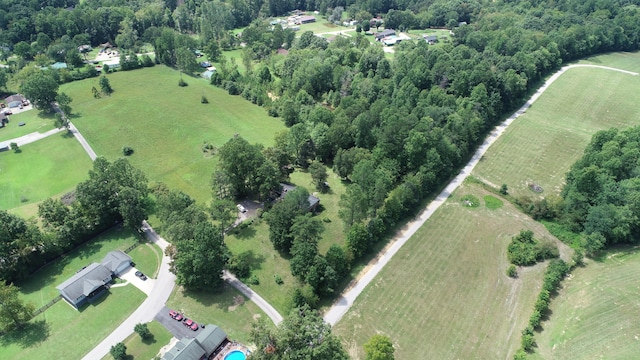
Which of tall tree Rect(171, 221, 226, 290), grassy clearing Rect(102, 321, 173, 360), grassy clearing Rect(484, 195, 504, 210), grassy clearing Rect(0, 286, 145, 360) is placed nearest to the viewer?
grassy clearing Rect(102, 321, 173, 360)

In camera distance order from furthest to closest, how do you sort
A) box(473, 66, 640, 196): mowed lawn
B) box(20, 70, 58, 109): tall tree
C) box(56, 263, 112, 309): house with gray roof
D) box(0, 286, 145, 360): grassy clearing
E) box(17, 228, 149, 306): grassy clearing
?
box(20, 70, 58, 109): tall tree < box(473, 66, 640, 196): mowed lawn < box(17, 228, 149, 306): grassy clearing < box(56, 263, 112, 309): house with gray roof < box(0, 286, 145, 360): grassy clearing

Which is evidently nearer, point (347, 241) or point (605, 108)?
point (347, 241)

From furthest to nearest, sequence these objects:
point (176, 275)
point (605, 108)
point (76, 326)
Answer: point (605, 108) < point (176, 275) < point (76, 326)

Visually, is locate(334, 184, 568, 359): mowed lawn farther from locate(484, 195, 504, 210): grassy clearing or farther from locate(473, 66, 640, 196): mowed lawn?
locate(473, 66, 640, 196): mowed lawn

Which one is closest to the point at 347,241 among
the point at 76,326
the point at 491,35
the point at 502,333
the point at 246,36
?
the point at 502,333

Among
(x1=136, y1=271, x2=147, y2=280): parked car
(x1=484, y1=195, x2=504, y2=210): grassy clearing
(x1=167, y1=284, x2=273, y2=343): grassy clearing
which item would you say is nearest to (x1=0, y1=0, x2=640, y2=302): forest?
(x1=167, y1=284, x2=273, y2=343): grassy clearing

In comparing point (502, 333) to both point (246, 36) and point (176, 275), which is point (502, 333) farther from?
point (246, 36)

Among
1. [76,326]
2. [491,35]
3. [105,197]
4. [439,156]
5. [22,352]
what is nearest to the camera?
[22,352]

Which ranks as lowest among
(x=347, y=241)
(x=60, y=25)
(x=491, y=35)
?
(x=60, y=25)

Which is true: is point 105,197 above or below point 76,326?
above
